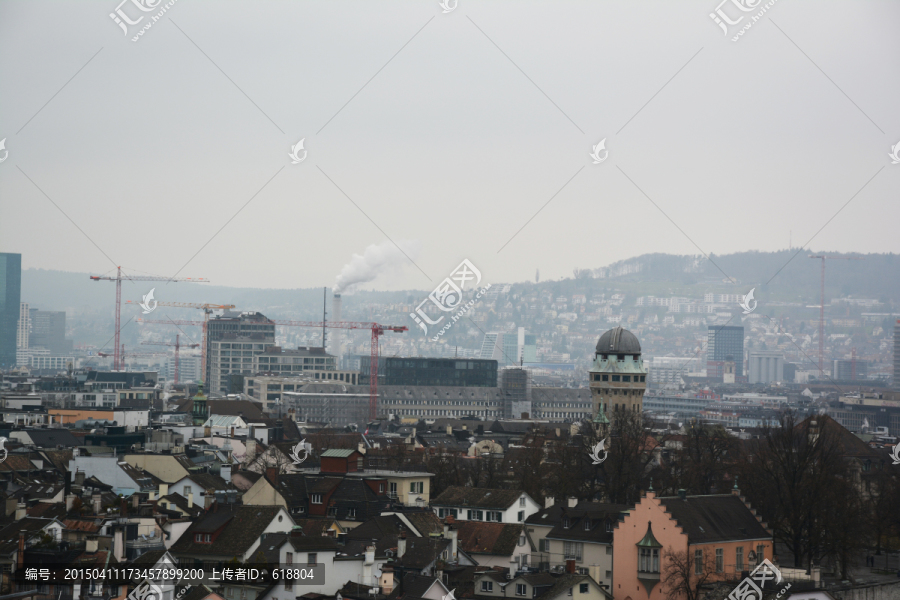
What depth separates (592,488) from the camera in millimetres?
68562

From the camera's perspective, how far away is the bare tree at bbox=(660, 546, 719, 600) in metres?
44.9

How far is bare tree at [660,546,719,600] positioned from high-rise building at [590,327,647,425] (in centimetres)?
5893

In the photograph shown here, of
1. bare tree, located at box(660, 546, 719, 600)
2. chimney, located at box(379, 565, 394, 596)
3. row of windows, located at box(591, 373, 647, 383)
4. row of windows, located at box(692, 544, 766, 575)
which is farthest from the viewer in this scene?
row of windows, located at box(591, 373, 647, 383)

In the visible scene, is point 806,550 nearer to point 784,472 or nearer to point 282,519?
point 784,472

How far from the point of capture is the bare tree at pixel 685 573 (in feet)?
147

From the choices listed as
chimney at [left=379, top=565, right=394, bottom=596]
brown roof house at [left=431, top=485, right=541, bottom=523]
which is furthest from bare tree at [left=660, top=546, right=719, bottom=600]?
brown roof house at [left=431, top=485, right=541, bottom=523]

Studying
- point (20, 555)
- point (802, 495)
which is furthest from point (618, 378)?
point (20, 555)

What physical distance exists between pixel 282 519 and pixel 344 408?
14351 centimetres

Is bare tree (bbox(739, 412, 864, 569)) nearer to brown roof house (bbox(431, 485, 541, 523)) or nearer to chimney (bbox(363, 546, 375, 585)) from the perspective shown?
brown roof house (bbox(431, 485, 541, 523))

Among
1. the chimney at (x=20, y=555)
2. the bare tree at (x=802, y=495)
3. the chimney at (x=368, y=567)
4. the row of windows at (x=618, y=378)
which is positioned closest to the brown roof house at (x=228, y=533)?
the chimney at (x=368, y=567)

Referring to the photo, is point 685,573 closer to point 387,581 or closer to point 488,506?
point 387,581

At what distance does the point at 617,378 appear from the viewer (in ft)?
353

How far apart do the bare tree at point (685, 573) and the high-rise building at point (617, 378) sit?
58934 mm

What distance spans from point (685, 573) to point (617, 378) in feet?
207
